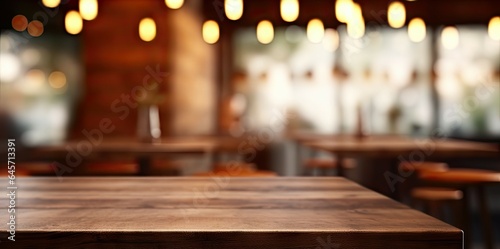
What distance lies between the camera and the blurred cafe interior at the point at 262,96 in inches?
146

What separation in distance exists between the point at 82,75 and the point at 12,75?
1.31 meters

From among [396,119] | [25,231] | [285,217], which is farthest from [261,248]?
[396,119]

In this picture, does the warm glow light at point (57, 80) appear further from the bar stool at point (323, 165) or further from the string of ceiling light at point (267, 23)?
the bar stool at point (323, 165)

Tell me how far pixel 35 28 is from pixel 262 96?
9.90 feet

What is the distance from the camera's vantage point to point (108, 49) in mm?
4848

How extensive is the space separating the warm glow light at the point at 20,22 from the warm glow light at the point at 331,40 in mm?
3691

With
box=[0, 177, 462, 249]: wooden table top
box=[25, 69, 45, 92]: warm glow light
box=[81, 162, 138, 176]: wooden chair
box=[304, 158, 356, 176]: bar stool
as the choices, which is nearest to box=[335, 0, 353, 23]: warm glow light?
box=[304, 158, 356, 176]: bar stool

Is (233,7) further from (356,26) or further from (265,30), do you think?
(356,26)

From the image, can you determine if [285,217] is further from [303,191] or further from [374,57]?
[374,57]

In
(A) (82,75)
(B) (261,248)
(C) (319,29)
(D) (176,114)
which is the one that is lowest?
(B) (261,248)

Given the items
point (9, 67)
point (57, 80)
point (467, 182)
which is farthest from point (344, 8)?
point (9, 67)

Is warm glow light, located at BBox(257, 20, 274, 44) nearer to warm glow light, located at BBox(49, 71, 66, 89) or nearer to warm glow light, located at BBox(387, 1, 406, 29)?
warm glow light, located at BBox(387, 1, 406, 29)

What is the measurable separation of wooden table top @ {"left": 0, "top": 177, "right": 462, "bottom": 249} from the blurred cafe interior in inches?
9.4

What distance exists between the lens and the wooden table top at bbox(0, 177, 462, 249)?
1.05 meters
